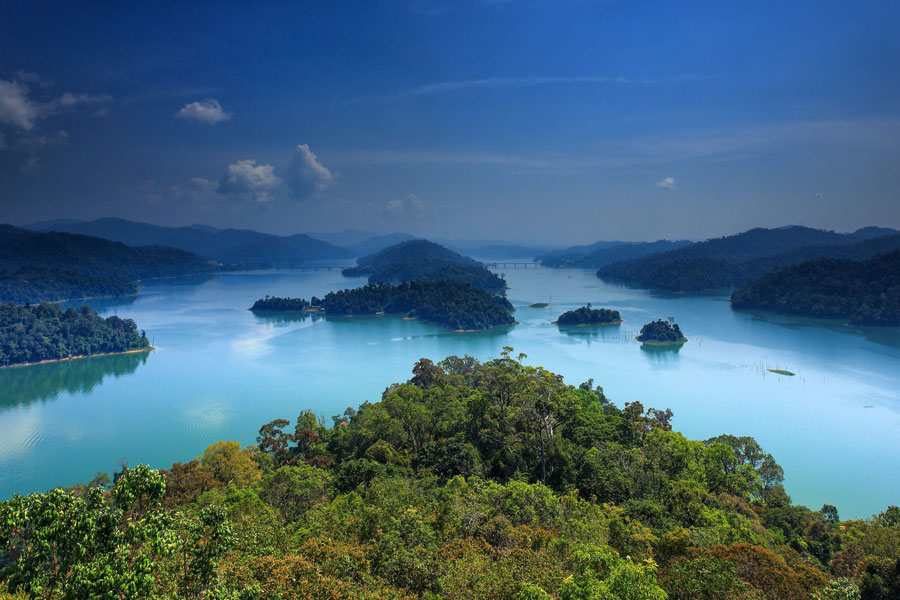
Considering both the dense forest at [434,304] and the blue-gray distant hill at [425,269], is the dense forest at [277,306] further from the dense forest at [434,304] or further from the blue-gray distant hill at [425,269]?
the blue-gray distant hill at [425,269]

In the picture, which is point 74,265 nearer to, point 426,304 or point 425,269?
point 425,269

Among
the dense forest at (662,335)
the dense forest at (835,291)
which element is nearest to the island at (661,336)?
the dense forest at (662,335)

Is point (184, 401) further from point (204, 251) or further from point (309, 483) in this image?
point (204, 251)

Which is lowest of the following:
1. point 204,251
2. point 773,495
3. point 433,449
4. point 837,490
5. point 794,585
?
point 837,490

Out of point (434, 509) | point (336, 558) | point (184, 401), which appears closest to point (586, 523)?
point (434, 509)

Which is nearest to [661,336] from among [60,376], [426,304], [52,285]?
[426,304]

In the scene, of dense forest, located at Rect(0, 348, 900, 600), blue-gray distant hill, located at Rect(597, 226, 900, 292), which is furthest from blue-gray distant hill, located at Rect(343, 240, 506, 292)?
dense forest, located at Rect(0, 348, 900, 600)

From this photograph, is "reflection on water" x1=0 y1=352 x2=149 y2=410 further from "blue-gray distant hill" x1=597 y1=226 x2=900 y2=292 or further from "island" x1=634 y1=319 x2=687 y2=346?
"blue-gray distant hill" x1=597 y1=226 x2=900 y2=292
